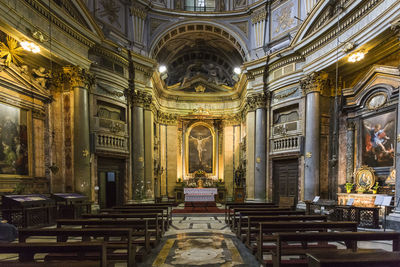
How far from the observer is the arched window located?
18172 mm

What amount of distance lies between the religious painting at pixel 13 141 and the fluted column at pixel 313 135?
40.5 feet

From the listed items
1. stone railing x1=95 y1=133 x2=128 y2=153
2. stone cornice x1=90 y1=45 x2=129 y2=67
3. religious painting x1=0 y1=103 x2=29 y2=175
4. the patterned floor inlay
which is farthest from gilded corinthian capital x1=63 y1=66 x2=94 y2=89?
the patterned floor inlay

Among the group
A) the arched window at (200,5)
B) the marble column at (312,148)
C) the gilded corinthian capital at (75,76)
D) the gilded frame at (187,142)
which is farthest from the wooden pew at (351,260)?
the arched window at (200,5)

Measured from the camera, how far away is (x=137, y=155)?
14.2 metres

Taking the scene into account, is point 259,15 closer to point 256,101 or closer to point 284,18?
point 284,18

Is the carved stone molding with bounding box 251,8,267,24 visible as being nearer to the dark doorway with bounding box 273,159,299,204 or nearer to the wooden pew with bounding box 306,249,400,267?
the dark doorway with bounding box 273,159,299,204

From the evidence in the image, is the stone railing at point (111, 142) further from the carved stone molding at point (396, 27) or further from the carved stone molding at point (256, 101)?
the carved stone molding at point (396, 27)

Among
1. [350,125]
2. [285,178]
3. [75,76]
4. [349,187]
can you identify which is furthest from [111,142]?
[350,125]

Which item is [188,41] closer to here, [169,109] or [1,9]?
[169,109]

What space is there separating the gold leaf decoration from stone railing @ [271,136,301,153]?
12743 mm

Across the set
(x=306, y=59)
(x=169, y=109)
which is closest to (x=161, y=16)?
(x=169, y=109)

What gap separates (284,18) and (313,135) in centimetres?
763

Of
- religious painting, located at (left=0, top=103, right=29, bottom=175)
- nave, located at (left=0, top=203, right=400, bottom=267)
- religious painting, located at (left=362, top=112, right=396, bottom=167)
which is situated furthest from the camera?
religious painting, located at (left=362, top=112, right=396, bottom=167)

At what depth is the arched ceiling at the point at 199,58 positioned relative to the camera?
1797 centimetres
